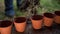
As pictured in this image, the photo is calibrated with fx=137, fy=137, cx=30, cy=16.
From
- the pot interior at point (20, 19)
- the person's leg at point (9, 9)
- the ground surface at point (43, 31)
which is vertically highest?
the person's leg at point (9, 9)

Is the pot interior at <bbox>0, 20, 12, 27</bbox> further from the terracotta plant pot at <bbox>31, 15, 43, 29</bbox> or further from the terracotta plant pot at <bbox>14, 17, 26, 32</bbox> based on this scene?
the terracotta plant pot at <bbox>31, 15, 43, 29</bbox>

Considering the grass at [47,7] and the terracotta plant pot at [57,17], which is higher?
the grass at [47,7]

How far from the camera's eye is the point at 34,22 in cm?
145

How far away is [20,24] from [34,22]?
0.16m

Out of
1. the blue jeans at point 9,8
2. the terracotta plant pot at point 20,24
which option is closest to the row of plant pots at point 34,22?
the terracotta plant pot at point 20,24

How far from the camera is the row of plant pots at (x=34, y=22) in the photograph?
1.34 metres

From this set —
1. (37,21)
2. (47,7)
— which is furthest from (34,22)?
(47,7)

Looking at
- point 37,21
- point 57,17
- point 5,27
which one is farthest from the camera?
point 57,17

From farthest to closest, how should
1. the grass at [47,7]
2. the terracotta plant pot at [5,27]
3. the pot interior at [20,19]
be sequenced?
the grass at [47,7] → the pot interior at [20,19] → the terracotta plant pot at [5,27]

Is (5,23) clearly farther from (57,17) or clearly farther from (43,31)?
(57,17)

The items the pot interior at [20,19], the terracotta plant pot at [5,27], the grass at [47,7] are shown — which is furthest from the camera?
the grass at [47,7]

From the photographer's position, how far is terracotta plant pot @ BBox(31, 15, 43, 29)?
144 cm

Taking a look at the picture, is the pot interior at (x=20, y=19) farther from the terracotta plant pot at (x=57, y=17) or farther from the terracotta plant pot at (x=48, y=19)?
the terracotta plant pot at (x=57, y=17)

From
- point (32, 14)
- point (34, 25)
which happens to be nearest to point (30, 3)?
point (32, 14)
